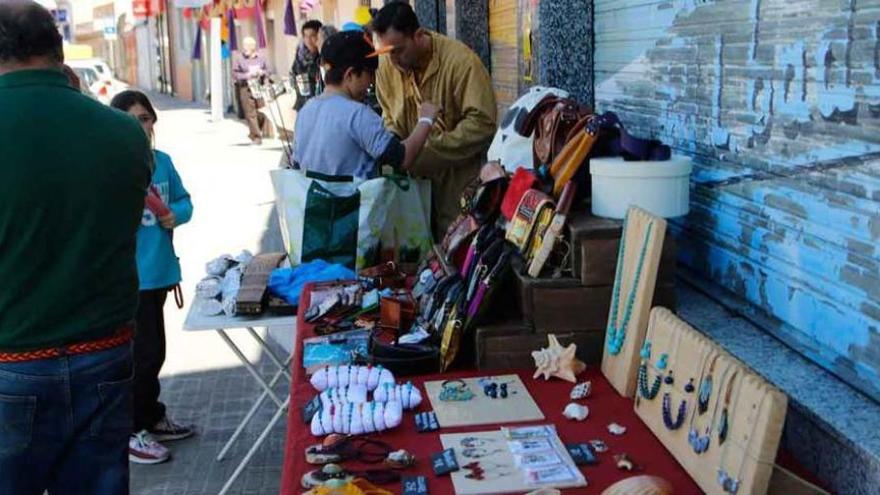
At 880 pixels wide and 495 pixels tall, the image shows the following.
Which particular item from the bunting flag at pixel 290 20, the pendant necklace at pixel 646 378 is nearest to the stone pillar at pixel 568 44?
the pendant necklace at pixel 646 378

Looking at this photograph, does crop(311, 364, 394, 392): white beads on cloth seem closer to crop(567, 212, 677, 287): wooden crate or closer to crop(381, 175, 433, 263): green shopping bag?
crop(567, 212, 677, 287): wooden crate

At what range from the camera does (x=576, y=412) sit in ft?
8.39

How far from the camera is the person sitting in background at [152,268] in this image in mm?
4238

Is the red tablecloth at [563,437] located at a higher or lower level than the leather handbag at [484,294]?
lower

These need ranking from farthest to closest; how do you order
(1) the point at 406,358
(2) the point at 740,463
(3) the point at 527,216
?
(3) the point at 527,216, (1) the point at 406,358, (2) the point at 740,463

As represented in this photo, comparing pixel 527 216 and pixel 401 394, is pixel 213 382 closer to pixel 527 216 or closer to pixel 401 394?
pixel 527 216

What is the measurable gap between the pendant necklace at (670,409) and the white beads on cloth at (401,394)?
0.65m

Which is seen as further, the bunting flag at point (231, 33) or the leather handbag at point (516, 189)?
the bunting flag at point (231, 33)

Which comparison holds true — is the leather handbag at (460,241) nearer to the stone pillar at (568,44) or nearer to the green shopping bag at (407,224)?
the green shopping bag at (407,224)

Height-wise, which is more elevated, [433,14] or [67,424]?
[433,14]

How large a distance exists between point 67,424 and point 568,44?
9.60 feet

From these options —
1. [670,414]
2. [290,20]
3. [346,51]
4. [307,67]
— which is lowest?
[670,414]

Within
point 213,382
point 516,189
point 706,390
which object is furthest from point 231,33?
point 706,390

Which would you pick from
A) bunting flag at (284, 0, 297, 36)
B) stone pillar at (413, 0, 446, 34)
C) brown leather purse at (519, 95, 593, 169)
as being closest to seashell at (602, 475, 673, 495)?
brown leather purse at (519, 95, 593, 169)
